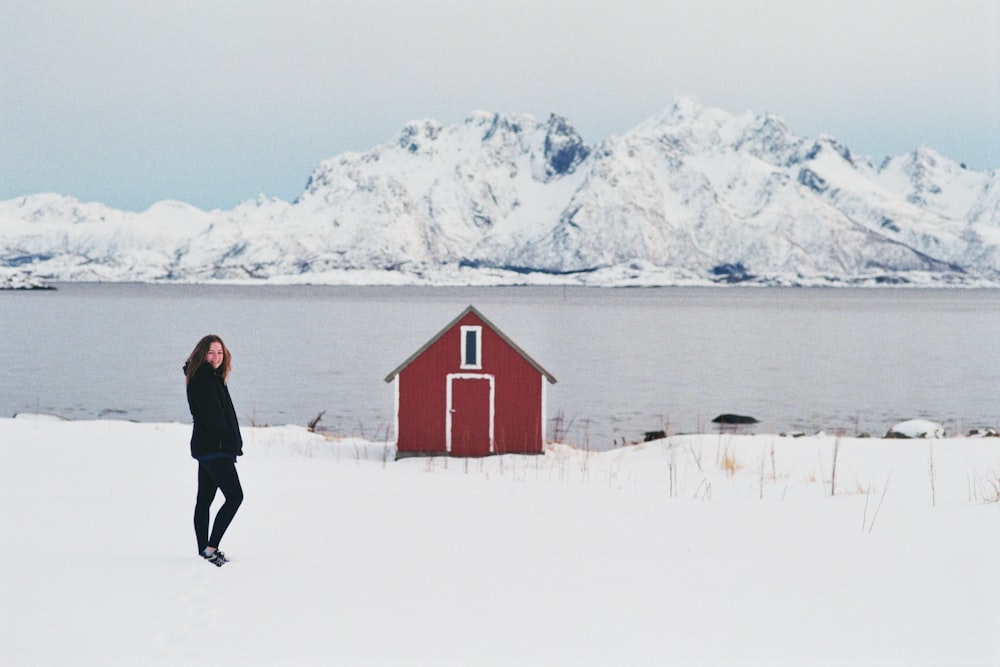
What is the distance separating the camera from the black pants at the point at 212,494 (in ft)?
29.8

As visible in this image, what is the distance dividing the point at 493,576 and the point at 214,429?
2.93 meters

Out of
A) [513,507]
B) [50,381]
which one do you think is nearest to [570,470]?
[513,507]

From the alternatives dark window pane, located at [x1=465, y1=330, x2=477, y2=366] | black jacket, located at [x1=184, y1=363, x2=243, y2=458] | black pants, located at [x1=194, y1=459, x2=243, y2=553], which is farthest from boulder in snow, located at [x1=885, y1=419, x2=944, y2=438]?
black jacket, located at [x1=184, y1=363, x2=243, y2=458]

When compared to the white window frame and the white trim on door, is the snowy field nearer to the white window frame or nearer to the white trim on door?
the white trim on door

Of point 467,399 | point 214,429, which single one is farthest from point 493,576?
point 467,399

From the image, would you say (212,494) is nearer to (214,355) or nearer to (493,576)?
(214,355)

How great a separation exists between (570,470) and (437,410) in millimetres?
4314

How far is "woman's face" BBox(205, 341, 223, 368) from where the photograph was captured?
29.4 feet

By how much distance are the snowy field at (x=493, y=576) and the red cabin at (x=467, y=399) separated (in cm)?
754

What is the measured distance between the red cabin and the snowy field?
7545 millimetres

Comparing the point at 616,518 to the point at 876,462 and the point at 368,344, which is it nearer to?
the point at 876,462

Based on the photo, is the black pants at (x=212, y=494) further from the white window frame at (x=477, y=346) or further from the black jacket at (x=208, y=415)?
the white window frame at (x=477, y=346)

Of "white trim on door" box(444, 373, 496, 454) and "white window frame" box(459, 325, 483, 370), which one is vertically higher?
"white window frame" box(459, 325, 483, 370)

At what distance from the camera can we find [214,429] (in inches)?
351
